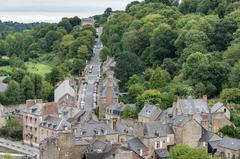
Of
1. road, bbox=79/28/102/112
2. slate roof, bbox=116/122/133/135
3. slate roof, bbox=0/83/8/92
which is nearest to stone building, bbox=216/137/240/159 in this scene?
slate roof, bbox=116/122/133/135

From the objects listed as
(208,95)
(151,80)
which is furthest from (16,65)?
(208,95)

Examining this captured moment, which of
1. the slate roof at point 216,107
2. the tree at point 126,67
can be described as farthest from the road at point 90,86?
the slate roof at point 216,107

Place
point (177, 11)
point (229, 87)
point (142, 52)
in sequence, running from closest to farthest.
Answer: point (229, 87) < point (142, 52) < point (177, 11)

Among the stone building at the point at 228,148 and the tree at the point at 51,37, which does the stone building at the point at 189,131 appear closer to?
the stone building at the point at 228,148

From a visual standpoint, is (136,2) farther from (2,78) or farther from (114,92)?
(114,92)

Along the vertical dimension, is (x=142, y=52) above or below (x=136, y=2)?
below

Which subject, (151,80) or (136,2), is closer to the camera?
(151,80)

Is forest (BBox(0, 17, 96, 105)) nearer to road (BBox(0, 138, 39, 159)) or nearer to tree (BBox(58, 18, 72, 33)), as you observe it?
tree (BBox(58, 18, 72, 33))
